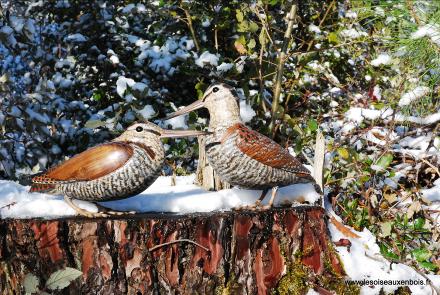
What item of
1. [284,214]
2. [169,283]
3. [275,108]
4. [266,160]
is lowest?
[169,283]

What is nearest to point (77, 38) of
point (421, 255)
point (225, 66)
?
point (225, 66)

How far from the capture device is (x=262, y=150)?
328 centimetres

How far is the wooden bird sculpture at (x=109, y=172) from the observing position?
3.02 meters

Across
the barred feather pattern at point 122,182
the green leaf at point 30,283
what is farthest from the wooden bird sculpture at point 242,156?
the green leaf at point 30,283

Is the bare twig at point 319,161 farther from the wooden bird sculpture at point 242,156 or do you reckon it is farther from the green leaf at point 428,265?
the green leaf at point 428,265

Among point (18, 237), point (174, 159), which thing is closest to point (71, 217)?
point (18, 237)

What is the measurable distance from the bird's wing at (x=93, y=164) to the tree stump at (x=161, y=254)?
0.23 metres

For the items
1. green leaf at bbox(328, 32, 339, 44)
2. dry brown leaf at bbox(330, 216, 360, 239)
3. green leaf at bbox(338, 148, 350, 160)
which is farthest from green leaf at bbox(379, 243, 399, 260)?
green leaf at bbox(328, 32, 339, 44)

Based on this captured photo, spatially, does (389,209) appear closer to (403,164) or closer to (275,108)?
(403,164)

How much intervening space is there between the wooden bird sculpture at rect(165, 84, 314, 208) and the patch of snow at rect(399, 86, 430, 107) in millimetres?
1118

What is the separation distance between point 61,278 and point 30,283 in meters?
0.17

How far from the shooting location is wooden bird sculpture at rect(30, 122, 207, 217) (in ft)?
9.91

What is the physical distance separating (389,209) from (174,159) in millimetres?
1711

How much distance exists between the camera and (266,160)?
10.7 ft
